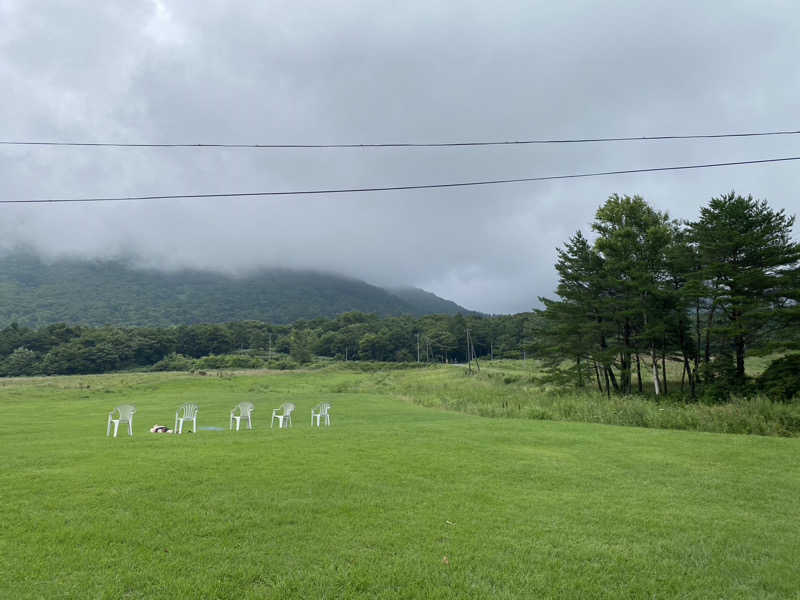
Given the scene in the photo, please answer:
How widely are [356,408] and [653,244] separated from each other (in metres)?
22.2

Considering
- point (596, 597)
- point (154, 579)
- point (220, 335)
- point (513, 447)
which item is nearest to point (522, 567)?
point (596, 597)

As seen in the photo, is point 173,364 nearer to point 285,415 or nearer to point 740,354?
point 285,415

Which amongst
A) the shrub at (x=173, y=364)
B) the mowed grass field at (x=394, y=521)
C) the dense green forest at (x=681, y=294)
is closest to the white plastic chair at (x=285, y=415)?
the mowed grass field at (x=394, y=521)

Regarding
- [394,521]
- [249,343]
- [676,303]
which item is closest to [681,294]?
[676,303]

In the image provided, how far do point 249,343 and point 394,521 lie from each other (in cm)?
12058

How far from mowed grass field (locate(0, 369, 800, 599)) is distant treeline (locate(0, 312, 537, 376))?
70791mm

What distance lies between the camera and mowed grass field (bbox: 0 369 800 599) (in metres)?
4.02

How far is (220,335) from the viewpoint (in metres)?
112

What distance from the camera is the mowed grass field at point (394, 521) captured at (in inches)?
158

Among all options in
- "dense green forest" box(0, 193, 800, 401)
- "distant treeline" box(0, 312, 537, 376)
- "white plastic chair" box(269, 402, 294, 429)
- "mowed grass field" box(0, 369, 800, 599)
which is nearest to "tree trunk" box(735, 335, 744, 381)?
"dense green forest" box(0, 193, 800, 401)

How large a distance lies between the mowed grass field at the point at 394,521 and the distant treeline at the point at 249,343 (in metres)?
70.8

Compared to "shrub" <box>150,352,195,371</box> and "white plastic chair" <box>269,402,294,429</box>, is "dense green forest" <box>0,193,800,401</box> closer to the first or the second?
"white plastic chair" <box>269,402,294,429</box>

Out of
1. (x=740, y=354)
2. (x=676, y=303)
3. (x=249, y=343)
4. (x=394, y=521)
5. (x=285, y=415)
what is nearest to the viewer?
(x=394, y=521)

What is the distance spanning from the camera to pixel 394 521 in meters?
5.41
